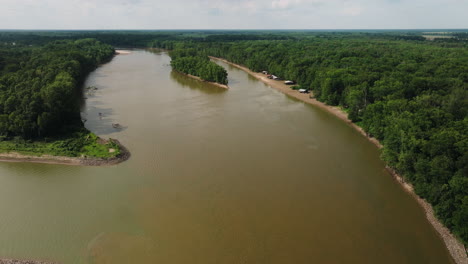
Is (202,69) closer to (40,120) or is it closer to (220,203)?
(40,120)

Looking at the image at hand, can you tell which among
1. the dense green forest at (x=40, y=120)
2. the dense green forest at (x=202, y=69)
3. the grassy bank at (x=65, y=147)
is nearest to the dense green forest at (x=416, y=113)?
the dense green forest at (x=202, y=69)

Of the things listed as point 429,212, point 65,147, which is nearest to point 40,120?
point 65,147

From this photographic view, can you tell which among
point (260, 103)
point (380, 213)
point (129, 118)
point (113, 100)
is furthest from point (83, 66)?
point (380, 213)

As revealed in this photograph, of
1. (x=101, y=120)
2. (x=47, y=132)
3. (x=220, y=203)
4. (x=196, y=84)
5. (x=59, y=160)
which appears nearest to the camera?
(x=220, y=203)

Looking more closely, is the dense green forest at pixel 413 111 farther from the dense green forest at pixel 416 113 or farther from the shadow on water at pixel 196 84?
the shadow on water at pixel 196 84

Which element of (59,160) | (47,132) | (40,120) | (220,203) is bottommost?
(220,203)

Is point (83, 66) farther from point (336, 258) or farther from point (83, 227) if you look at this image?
point (336, 258)
